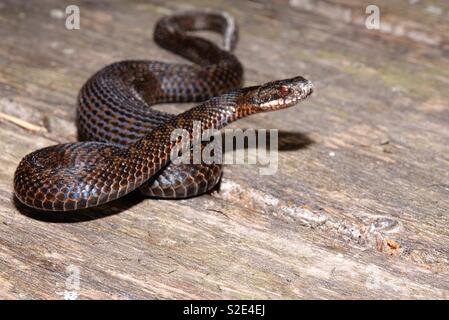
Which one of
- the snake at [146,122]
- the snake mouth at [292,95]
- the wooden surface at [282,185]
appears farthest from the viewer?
the snake mouth at [292,95]

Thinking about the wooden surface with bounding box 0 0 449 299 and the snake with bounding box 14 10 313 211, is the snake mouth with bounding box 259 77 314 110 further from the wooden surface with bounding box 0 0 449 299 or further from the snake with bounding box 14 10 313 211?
the wooden surface with bounding box 0 0 449 299

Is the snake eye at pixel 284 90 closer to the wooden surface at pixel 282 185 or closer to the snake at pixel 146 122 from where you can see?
the snake at pixel 146 122

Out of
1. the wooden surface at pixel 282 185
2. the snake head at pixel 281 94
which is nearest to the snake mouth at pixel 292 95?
the snake head at pixel 281 94

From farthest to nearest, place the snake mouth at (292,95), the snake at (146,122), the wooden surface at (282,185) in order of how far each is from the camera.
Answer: the snake mouth at (292,95) < the snake at (146,122) < the wooden surface at (282,185)

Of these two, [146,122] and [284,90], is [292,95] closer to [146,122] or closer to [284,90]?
[284,90]

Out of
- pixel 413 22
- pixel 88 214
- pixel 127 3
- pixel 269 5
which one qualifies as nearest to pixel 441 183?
pixel 88 214
